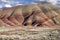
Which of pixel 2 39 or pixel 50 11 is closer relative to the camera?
pixel 2 39

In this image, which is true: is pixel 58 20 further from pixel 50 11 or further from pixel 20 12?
pixel 20 12

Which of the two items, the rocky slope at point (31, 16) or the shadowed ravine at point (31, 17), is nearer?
the shadowed ravine at point (31, 17)

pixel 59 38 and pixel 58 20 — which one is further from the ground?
pixel 59 38

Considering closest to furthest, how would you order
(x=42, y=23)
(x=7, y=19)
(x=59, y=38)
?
(x=59, y=38) → (x=42, y=23) → (x=7, y=19)

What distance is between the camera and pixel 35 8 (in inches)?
5433

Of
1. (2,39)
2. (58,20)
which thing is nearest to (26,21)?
(58,20)

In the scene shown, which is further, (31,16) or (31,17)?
(31,16)

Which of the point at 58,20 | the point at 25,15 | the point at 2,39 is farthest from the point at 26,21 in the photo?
the point at 2,39

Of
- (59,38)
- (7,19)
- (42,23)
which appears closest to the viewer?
(59,38)

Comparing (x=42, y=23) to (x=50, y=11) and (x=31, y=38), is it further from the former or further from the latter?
(x=31, y=38)

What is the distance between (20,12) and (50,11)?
1673 cm

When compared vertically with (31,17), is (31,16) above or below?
above

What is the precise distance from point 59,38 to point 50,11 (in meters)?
87.4

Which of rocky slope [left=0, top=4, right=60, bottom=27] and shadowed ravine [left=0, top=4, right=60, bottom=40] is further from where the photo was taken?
rocky slope [left=0, top=4, right=60, bottom=27]
